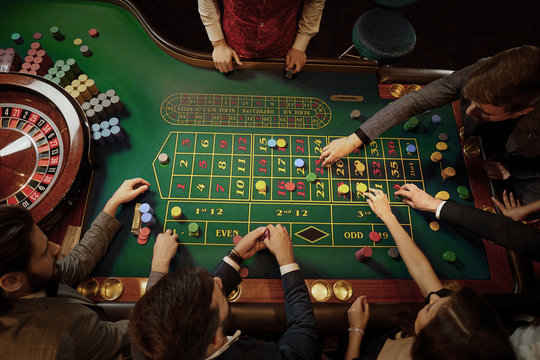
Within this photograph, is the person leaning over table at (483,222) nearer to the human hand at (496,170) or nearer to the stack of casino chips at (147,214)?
the human hand at (496,170)

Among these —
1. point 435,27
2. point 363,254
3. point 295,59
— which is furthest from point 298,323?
point 435,27

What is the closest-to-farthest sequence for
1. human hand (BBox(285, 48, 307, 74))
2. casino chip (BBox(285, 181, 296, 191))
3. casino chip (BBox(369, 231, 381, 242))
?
casino chip (BBox(369, 231, 381, 242)), casino chip (BBox(285, 181, 296, 191)), human hand (BBox(285, 48, 307, 74))

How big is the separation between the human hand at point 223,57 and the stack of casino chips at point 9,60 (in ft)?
5.14

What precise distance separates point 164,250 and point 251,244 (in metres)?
0.55

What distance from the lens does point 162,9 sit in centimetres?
462

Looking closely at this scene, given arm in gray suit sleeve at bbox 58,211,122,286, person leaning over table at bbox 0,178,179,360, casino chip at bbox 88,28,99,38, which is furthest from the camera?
casino chip at bbox 88,28,99,38

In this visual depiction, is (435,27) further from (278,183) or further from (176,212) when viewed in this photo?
(176,212)

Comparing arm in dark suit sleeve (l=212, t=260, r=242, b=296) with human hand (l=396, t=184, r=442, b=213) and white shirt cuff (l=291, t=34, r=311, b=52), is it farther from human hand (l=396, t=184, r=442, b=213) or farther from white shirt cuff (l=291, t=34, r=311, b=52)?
white shirt cuff (l=291, t=34, r=311, b=52)

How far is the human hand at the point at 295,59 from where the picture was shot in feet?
8.73

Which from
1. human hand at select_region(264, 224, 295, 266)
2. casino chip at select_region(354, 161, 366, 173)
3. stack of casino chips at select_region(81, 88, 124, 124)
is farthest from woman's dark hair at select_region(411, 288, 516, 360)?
stack of casino chips at select_region(81, 88, 124, 124)

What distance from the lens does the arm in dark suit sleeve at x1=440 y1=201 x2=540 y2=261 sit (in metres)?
1.81

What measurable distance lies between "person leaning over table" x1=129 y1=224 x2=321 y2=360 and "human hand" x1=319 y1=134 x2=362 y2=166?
712 mm

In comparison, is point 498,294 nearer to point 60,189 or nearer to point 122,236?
point 122,236

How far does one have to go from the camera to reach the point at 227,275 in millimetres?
1975
